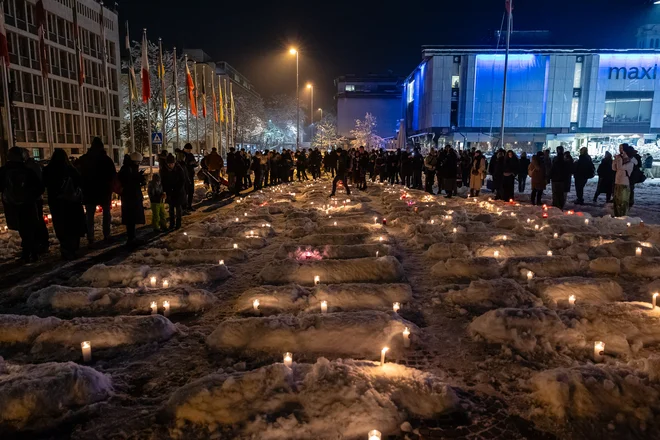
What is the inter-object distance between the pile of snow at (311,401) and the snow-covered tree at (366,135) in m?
73.8

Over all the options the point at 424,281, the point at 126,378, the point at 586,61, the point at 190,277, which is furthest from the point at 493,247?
the point at 586,61

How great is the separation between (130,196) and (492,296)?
22.7 feet

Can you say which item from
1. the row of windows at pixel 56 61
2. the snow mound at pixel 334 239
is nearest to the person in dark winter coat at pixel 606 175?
the snow mound at pixel 334 239

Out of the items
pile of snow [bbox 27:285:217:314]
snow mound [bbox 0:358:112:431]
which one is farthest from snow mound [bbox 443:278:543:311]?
snow mound [bbox 0:358:112:431]

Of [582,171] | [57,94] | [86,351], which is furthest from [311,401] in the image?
[57,94]

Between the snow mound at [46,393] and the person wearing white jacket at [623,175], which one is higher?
the person wearing white jacket at [623,175]

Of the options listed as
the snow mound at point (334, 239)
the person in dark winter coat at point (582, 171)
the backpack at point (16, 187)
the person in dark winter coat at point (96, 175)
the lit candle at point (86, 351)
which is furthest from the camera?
the person in dark winter coat at point (582, 171)

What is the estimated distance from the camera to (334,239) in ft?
30.0

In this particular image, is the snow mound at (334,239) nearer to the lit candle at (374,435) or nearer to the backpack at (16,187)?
the backpack at (16,187)

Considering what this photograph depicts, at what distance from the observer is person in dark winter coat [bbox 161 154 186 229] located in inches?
429

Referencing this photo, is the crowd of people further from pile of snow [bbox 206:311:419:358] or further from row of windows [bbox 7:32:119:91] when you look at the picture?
row of windows [bbox 7:32:119:91]

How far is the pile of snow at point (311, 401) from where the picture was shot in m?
3.31

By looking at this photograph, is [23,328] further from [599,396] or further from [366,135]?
[366,135]

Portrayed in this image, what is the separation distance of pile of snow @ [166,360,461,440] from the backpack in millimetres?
5846
